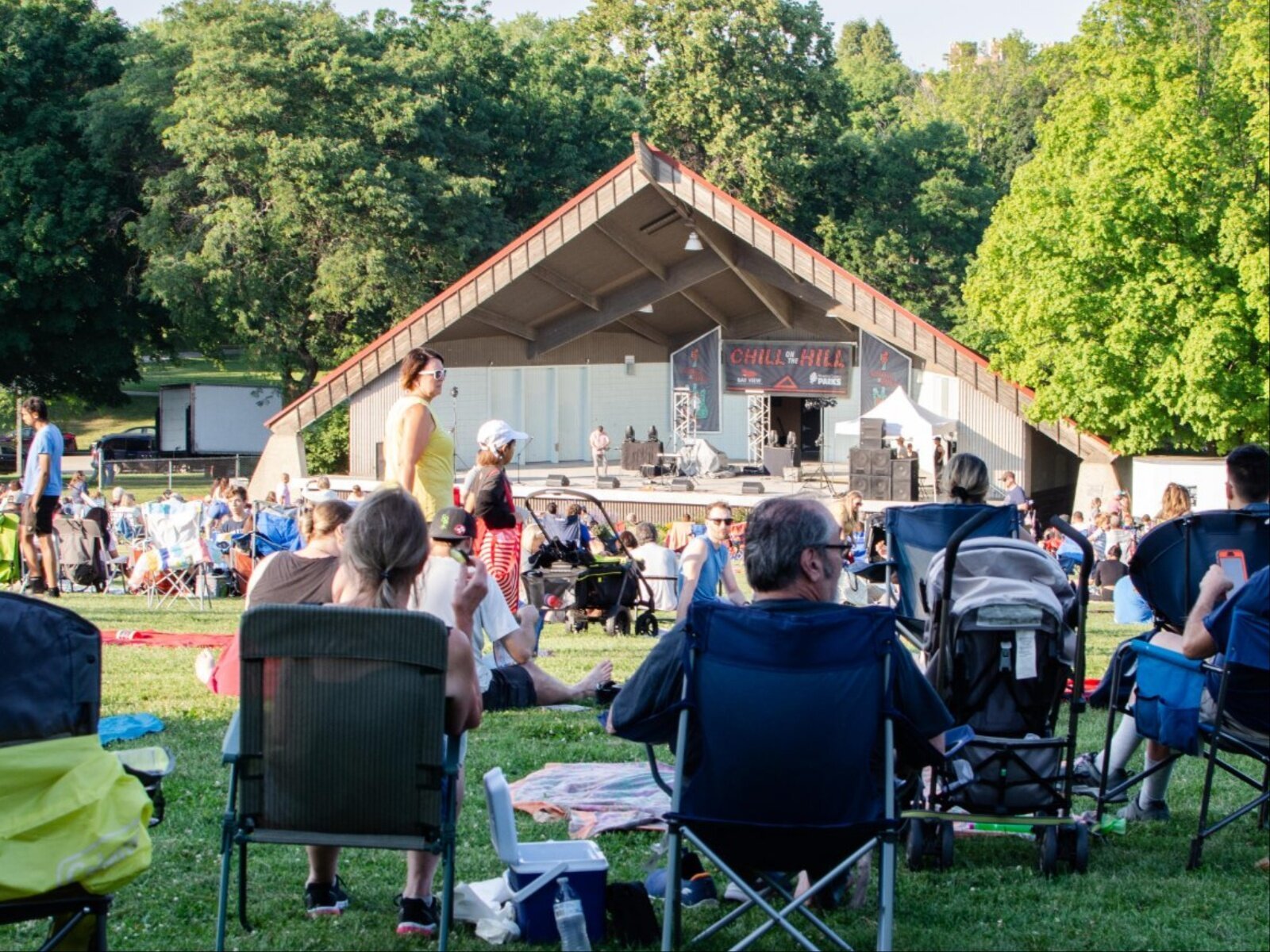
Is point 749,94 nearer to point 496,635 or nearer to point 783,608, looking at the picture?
point 496,635

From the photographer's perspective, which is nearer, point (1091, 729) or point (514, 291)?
point (1091, 729)

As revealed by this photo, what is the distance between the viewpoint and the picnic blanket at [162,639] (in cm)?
1114

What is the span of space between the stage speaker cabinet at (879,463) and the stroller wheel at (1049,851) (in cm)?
2305

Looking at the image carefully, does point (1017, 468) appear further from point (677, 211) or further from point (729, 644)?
point (729, 644)

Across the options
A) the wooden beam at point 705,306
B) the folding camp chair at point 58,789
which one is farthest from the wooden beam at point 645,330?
the folding camp chair at point 58,789

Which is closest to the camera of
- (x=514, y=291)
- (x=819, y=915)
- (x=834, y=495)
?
(x=819, y=915)

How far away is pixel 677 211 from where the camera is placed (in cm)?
3027

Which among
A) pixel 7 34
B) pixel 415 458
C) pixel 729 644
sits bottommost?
pixel 729 644

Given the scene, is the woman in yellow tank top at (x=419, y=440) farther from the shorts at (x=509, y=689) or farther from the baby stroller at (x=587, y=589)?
the baby stroller at (x=587, y=589)

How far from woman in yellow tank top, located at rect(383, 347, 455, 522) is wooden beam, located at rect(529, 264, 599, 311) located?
940 inches

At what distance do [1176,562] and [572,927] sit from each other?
2845 millimetres

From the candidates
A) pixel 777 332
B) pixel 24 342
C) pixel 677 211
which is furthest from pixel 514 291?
pixel 24 342

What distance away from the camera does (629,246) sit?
3128 cm

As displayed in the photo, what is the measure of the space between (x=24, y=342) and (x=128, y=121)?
20.9 ft
